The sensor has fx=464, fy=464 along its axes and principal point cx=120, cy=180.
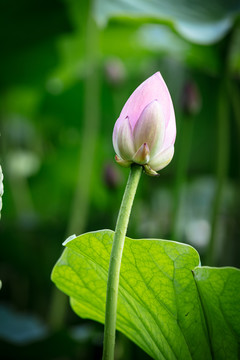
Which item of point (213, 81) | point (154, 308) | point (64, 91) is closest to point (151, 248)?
point (154, 308)

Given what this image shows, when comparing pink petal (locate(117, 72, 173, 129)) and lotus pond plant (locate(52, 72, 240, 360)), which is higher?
pink petal (locate(117, 72, 173, 129))

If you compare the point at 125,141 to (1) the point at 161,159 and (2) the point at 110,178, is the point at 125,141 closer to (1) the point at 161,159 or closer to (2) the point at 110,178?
(1) the point at 161,159

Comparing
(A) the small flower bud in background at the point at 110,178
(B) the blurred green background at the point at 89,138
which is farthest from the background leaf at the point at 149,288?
(A) the small flower bud in background at the point at 110,178

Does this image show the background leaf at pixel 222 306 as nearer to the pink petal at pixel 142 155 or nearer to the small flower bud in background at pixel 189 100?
the pink petal at pixel 142 155

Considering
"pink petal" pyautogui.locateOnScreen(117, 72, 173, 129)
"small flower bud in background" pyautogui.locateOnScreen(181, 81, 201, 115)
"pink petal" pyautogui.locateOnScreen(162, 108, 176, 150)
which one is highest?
"small flower bud in background" pyautogui.locateOnScreen(181, 81, 201, 115)

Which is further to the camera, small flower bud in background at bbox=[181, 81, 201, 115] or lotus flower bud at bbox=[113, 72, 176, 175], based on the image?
small flower bud in background at bbox=[181, 81, 201, 115]

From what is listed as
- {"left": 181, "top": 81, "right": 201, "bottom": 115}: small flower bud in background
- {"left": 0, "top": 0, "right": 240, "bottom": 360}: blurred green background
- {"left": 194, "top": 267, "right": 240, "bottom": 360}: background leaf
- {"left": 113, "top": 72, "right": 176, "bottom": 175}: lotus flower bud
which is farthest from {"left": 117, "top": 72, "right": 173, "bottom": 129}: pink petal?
{"left": 181, "top": 81, "right": 201, "bottom": 115}: small flower bud in background

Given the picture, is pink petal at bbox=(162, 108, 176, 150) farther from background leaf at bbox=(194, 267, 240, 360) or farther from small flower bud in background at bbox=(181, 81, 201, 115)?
small flower bud in background at bbox=(181, 81, 201, 115)
